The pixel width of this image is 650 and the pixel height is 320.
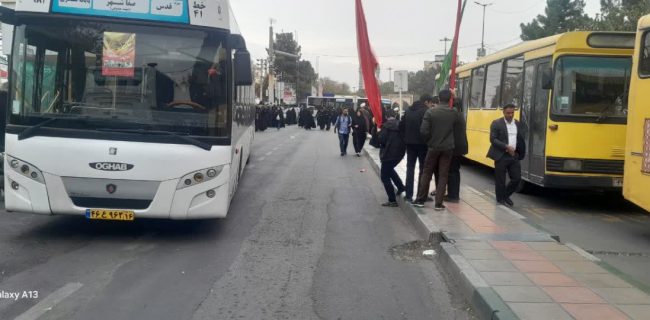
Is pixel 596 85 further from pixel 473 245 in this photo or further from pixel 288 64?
pixel 288 64

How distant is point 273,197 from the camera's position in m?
11.9

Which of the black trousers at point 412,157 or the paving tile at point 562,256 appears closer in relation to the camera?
the paving tile at point 562,256

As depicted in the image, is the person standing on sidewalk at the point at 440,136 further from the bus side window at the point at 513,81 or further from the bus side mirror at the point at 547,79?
the bus side window at the point at 513,81

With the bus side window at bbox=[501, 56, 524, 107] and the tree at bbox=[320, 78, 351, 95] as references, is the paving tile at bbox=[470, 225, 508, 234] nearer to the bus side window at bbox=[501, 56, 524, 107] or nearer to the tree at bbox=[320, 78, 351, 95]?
the bus side window at bbox=[501, 56, 524, 107]

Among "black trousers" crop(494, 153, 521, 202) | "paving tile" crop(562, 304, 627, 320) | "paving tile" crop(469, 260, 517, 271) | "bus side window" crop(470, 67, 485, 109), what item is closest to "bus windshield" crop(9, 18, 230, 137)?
"paving tile" crop(469, 260, 517, 271)

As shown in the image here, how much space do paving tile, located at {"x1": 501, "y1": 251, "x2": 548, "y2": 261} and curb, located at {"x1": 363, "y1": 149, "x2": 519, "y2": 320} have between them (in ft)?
1.67

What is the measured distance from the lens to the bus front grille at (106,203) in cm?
729

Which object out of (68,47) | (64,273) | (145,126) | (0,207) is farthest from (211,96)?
(0,207)

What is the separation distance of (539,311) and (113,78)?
531cm

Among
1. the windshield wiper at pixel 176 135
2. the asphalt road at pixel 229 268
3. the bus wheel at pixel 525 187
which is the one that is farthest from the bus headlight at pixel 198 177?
the bus wheel at pixel 525 187

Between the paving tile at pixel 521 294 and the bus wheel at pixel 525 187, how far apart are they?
23.5 feet

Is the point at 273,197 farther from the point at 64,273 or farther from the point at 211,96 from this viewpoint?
the point at 64,273

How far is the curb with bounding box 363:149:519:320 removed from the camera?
4.99 meters

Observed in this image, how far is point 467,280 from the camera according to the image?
5.81m
